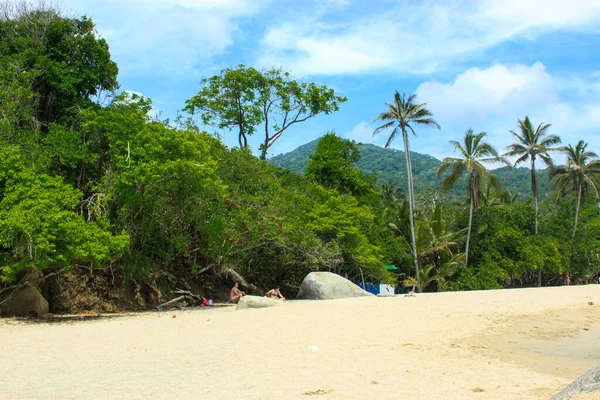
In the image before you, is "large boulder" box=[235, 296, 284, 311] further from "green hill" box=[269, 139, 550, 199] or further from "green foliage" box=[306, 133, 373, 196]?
"green hill" box=[269, 139, 550, 199]

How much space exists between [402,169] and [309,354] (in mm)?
136981

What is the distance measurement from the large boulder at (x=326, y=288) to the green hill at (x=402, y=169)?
252 feet

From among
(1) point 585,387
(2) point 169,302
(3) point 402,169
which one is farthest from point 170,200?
(3) point 402,169

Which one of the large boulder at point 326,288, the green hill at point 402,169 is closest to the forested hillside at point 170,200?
the large boulder at point 326,288

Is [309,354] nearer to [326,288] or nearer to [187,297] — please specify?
[326,288]

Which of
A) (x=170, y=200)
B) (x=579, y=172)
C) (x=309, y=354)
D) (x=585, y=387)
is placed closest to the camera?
(x=585, y=387)

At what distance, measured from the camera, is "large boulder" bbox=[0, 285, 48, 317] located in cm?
1437

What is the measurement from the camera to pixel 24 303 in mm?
14531

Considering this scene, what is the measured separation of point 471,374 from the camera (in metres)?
6.47

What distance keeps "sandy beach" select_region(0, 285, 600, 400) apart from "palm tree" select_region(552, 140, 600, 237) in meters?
29.2

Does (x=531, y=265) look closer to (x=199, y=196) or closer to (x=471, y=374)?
(x=199, y=196)

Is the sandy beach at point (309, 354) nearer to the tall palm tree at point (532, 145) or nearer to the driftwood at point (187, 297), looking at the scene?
the driftwood at point (187, 297)

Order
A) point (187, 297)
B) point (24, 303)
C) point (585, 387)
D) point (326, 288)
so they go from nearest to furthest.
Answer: point (585, 387)
point (24, 303)
point (326, 288)
point (187, 297)

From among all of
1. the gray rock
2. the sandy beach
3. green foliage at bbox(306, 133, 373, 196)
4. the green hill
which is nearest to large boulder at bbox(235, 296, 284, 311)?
the sandy beach
